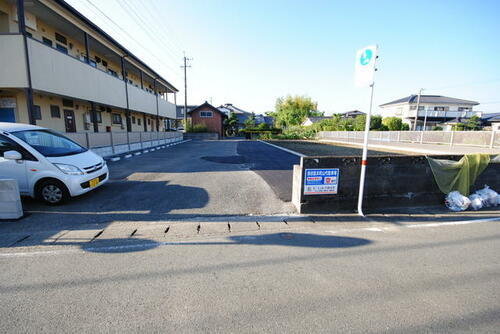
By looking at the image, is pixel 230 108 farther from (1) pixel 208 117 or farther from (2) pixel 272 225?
(2) pixel 272 225

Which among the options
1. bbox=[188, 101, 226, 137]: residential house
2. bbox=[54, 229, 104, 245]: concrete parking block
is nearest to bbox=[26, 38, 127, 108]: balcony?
bbox=[54, 229, 104, 245]: concrete parking block

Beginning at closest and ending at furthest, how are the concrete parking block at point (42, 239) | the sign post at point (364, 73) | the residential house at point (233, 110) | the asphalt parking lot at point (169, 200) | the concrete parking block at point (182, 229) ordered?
1. the concrete parking block at point (42, 239)
2. the concrete parking block at point (182, 229)
3. the sign post at point (364, 73)
4. the asphalt parking lot at point (169, 200)
5. the residential house at point (233, 110)

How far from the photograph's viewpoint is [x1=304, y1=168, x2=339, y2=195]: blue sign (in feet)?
13.3

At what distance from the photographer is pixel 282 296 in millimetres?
2078

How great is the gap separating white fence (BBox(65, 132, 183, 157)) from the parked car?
4.78 m

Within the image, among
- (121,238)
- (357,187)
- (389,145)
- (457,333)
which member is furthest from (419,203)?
(389,145)

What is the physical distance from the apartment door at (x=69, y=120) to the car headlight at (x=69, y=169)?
9.61 meters

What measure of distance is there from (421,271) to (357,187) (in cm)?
197

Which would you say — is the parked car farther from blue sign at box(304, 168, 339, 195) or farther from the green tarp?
the green tarp

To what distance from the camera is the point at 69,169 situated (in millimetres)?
4301

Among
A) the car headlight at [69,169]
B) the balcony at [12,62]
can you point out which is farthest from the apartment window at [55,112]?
the car headlight at [69,169]

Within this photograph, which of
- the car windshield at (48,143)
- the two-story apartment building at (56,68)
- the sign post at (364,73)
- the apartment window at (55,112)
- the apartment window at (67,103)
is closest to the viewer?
the sign post at (364,73)

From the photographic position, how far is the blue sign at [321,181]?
4.04 metres

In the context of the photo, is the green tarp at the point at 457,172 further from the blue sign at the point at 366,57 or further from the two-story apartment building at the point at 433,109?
the two-story apartment building at the point at 433,109
